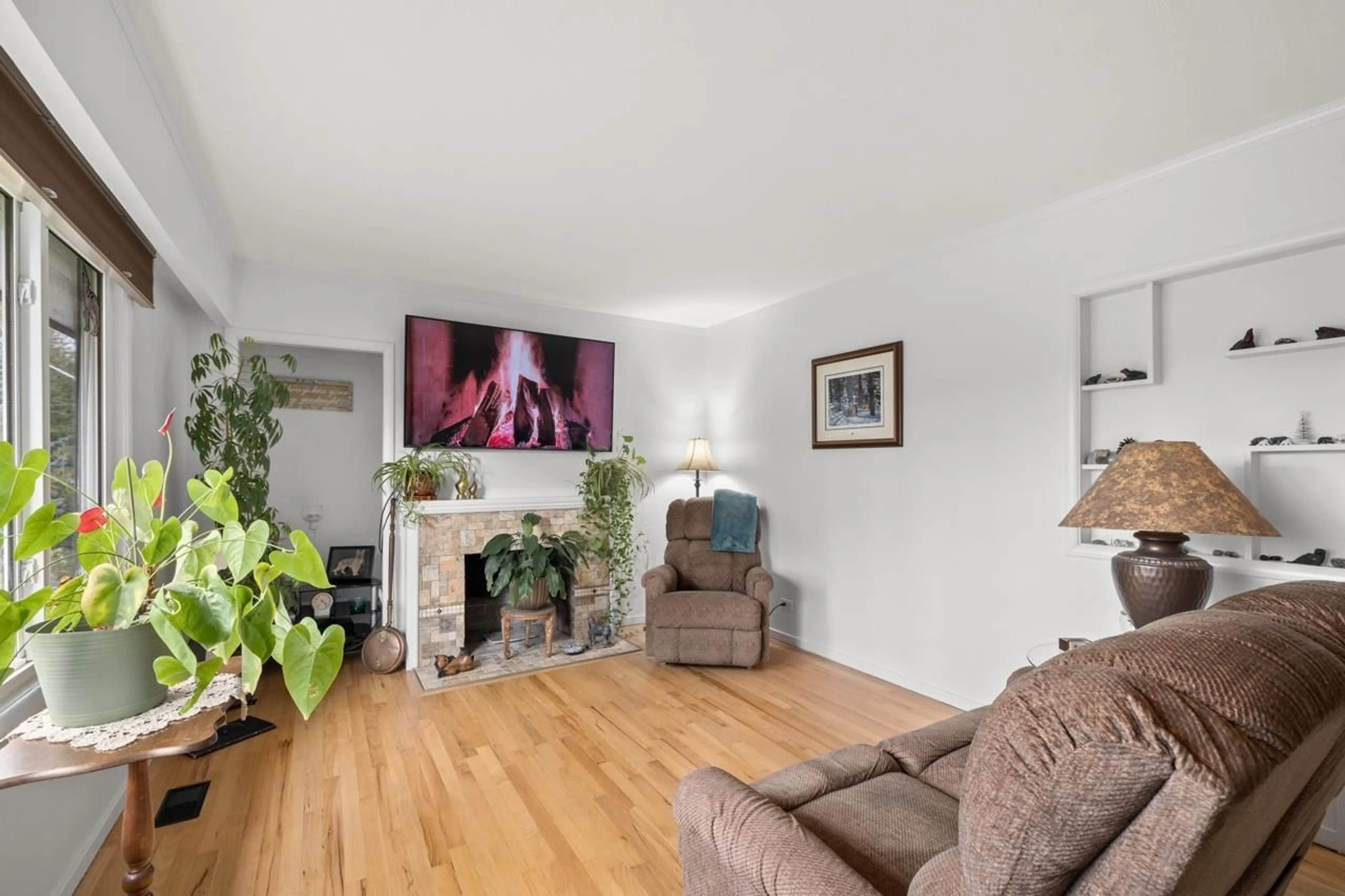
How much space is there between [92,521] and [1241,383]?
3461mm

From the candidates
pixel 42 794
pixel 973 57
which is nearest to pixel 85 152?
pixel 42 794

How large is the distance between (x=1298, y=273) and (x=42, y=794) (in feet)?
14.2

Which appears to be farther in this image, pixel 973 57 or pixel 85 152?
pixel 973 57

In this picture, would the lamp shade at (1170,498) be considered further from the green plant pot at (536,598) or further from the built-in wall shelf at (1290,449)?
the green plant pot at (536,598)

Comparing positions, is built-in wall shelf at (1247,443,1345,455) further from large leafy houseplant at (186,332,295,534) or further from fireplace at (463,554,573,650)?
large leafy houseplant at (186,332,295,534)

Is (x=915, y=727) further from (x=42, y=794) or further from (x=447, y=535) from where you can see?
(x=42, y=794)

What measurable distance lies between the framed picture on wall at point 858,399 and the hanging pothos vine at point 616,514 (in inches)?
57.3

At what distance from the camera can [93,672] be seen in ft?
3.95

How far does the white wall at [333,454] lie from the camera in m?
4.32

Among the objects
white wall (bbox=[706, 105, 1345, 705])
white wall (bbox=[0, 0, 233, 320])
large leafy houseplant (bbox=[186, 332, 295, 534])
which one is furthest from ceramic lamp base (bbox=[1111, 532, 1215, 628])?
large leafy houseplant (bbox=[186, 332, 295, 534])

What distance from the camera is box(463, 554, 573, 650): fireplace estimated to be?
446 centimetres

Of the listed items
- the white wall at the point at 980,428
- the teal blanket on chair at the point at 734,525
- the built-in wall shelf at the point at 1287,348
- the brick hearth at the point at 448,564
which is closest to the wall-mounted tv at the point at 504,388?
the brick hearth at the point at 448,564

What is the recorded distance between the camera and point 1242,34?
1.71 meters

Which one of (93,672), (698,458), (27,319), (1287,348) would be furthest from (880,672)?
(27,319)
